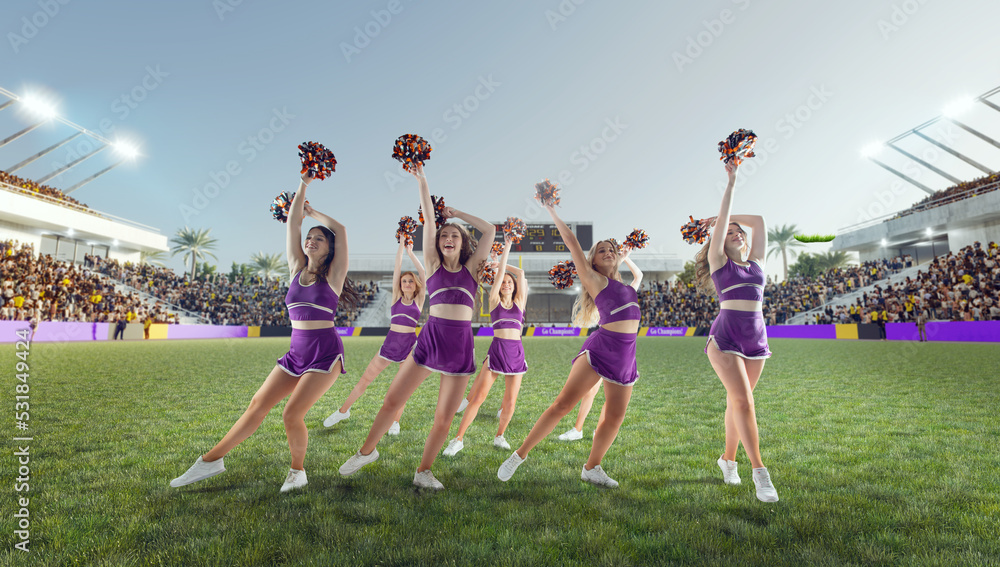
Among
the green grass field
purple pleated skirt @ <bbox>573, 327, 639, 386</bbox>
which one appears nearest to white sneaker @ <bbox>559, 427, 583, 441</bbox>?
the green grass field

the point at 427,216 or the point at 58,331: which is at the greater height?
the point at 427,216

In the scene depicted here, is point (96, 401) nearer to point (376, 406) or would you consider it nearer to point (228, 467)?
point (376, 406)

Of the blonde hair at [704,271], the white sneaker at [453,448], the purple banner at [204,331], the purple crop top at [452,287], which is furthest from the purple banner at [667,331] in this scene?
the purple crop top at [452,287]

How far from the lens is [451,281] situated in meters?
4.08

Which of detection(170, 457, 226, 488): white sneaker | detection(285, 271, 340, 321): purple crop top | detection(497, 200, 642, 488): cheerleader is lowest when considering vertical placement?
detection(170, 457, 226, 488): white sneaker

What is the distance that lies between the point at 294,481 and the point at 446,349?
1584 millimetres

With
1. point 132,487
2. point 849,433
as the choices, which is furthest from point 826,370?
point 132,487

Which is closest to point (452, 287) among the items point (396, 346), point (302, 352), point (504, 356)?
point (302, 352)

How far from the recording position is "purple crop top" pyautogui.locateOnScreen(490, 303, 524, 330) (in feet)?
18.6

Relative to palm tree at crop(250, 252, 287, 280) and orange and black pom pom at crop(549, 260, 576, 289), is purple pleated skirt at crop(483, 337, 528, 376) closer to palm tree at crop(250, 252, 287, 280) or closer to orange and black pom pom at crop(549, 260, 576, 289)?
orange and black pom pom at crop(549, 260, 576, 289)

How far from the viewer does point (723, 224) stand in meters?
4.08

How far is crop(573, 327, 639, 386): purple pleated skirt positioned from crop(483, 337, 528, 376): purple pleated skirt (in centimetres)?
154

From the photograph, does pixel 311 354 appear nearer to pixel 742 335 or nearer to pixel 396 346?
pixel 396 346

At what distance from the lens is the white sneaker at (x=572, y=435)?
561cm
